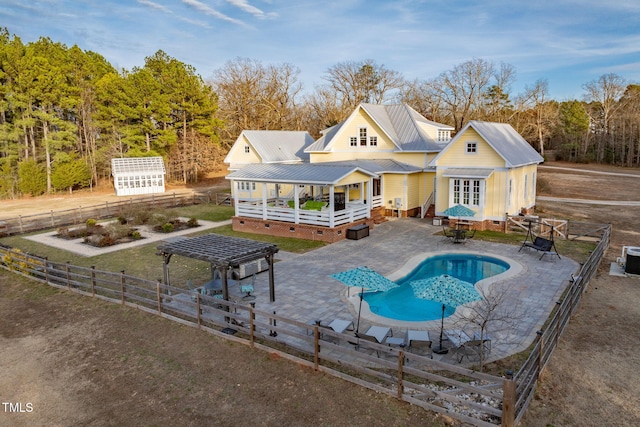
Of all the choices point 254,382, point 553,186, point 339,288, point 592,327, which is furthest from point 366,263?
point 553,186

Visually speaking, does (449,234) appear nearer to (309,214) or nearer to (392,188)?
(392,188)

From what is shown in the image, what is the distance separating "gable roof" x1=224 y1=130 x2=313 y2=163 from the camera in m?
33.9

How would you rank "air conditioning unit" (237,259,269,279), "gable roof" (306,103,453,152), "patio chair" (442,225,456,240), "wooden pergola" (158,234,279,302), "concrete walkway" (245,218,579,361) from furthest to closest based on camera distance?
"gable roof" (306,103,453,152), "patio chair" (442,225,456,240), "air conditioning unit" (237,259,269,279), "wooden pergola" (158,234,279,302), "concrete walkway" (245,218,579,361)

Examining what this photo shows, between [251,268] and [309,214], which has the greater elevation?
[309,214]

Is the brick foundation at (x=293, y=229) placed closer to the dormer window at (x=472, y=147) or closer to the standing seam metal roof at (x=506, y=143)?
the dormer window at (x=472, y=147)

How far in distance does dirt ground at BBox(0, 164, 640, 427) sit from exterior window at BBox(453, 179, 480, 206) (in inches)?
445

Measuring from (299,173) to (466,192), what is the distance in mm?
9846

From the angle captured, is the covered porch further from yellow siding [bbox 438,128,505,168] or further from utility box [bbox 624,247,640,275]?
utility box [bbox 624,247,640,275]

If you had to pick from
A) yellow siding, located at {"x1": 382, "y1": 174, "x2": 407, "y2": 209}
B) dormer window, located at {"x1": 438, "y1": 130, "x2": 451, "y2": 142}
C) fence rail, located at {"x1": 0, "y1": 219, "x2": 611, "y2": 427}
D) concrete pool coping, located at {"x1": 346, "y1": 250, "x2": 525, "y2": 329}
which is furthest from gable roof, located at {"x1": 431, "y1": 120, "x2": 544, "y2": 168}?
fence rail, located at {"x1": 0, "y1": 219, "x2": 611, "y2": 427}

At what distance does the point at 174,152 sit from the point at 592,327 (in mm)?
50140

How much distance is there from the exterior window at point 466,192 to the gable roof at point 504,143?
1.99m

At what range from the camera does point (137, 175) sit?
4425 centimetres

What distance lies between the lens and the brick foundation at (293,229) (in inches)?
872

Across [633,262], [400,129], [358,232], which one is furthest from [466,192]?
[633,262]
